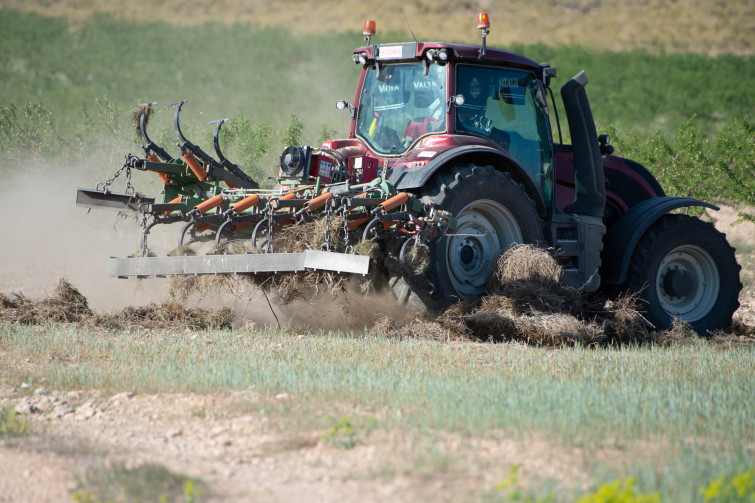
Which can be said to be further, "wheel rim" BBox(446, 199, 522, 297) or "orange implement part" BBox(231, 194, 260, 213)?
"wheel rim" BBox(446, 199, 522, 297)

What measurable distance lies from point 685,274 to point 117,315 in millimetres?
6054

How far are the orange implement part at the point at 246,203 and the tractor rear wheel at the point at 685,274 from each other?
4086mm

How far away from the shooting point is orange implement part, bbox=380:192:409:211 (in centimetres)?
689

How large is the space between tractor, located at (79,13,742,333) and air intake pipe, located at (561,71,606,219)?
1 centimetres

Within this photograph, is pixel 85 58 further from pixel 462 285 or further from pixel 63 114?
pixel 462 285

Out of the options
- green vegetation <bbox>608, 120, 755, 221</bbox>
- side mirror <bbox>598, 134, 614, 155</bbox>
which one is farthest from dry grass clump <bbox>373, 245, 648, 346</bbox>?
green vegetation <bbox>608, 120, 755, 221</bbox>

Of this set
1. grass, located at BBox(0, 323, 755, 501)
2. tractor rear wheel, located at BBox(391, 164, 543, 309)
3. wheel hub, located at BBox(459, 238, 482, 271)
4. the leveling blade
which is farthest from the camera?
wheel hub, located at BBox(459, 238, 482, 271)

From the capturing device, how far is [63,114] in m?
30.1

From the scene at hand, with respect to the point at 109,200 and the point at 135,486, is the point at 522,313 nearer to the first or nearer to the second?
the point at 109,200

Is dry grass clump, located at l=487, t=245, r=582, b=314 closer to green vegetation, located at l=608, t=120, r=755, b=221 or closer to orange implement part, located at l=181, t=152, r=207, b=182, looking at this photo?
orange implement part, located at l=181, t=152, r=207, b=182

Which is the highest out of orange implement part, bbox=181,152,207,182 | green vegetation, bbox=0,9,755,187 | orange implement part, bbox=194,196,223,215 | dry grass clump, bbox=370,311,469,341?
green vegetation, bbox=0,9,755,187

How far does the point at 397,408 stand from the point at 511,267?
11.3ft

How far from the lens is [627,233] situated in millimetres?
8766

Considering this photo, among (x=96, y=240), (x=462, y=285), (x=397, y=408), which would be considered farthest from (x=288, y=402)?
(x=96, y=240)
